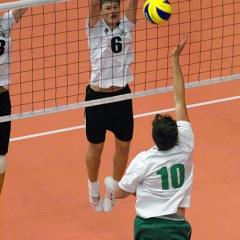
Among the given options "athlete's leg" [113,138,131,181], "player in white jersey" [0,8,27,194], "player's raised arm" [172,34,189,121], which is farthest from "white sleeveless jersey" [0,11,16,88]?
"player's raised arm" [172,34,189,121]

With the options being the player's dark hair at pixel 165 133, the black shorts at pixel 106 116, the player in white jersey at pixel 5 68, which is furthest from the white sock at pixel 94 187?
the player's dark hair at pixel 165 133

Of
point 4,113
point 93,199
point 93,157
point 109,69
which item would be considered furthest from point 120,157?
point 4,113

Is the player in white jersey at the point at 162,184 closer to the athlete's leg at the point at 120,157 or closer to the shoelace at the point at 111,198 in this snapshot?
the athlete's leg at the point at 120,157

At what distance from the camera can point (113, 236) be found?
A: 25.6 ft

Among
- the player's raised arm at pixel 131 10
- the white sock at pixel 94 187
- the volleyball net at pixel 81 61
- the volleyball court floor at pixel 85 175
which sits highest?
the player's raised arm at pixel 131 10

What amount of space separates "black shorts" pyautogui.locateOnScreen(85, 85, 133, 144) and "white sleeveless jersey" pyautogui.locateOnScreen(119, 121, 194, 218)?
187 centimetres

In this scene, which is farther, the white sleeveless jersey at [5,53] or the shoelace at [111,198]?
the shoelace at [111,198]

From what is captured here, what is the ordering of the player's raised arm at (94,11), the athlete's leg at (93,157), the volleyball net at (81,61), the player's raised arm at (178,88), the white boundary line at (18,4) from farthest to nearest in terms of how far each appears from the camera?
the volleyball net at (81,61)
the athlete's leg at (93,157)
the player's raised arm at (94,11)
the white boundary line at (18,4)
the player's raised arm at (178,88)

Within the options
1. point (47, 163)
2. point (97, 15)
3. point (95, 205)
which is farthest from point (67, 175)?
point (97, 15)

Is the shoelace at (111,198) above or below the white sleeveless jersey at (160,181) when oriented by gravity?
below

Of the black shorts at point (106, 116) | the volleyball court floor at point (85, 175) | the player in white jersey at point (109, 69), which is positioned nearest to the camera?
the player in white jersey at point (109, 69)

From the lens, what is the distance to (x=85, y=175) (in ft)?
29.3

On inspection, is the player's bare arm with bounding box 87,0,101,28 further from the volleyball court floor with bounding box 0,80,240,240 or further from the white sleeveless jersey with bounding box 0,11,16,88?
the volleyball court floor with bounding box 0,80,240,240

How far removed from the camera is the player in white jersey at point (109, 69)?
7.46 meters
